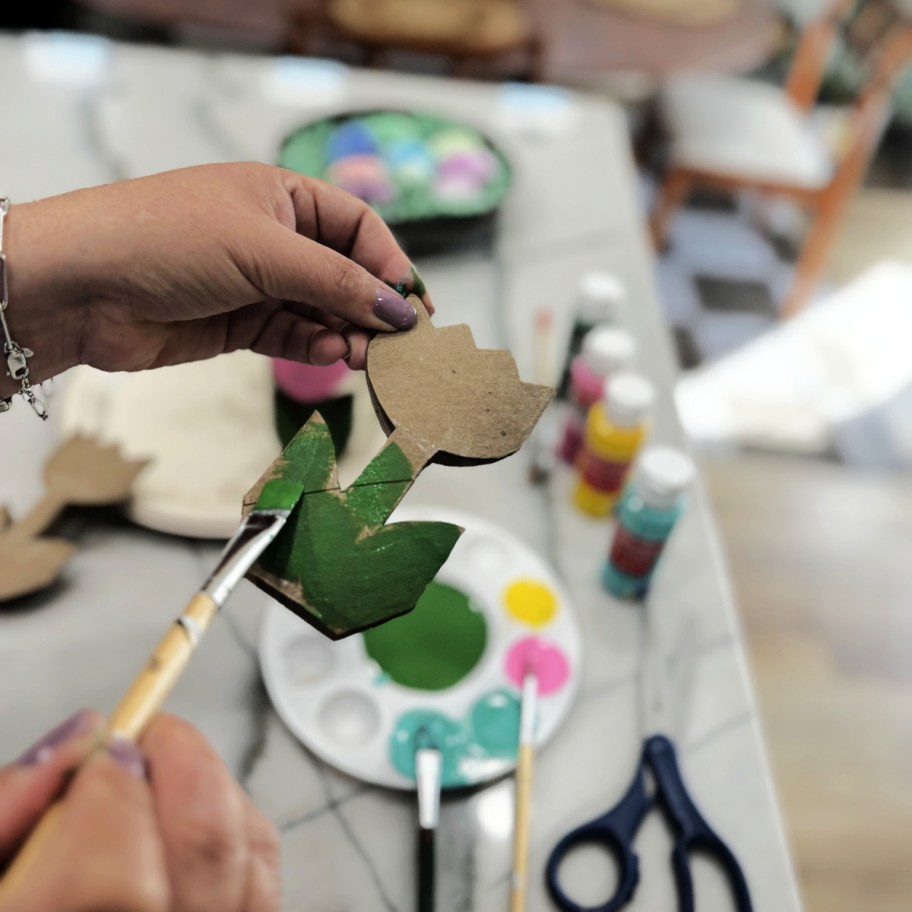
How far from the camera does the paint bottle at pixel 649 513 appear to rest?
709mm

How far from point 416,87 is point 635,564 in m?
1.03

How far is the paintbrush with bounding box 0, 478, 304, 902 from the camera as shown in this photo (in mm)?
356

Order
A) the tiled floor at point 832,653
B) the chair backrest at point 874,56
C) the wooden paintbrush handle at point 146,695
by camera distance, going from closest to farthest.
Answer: the wooden paintbrush handle at point 146,695 → the tiled floor at point 832,653 → the chair backrest at point 874,56

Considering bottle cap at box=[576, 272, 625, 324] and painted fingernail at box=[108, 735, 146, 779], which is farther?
bottle cap at box=[576, 272, 625, 324]

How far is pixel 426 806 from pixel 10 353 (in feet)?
1.65

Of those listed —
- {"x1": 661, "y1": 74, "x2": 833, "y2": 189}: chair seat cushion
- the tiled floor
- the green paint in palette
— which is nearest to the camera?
the green paint in palette

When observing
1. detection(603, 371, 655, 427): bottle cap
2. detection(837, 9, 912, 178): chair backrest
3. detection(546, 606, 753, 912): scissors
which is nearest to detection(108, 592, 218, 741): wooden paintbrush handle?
detection(546, 606, 753, 912): scissors

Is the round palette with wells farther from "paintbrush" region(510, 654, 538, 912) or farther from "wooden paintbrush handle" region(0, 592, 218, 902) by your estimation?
"wooden paintbrush handle" region(0, 592, 218, 902)

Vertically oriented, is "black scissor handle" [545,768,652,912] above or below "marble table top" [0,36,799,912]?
below

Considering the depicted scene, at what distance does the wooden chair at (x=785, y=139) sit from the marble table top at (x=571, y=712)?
33.8 inches

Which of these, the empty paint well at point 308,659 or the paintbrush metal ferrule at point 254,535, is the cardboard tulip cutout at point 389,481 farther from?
the empty paint well at point 308,659

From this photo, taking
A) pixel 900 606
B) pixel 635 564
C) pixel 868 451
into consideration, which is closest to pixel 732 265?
pixel 868 451

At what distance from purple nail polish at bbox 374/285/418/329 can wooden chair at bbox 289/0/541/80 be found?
1.37 metres

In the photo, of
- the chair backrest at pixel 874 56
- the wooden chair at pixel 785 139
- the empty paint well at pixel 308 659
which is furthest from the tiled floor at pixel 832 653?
the empty paint well at pixel 308 659
